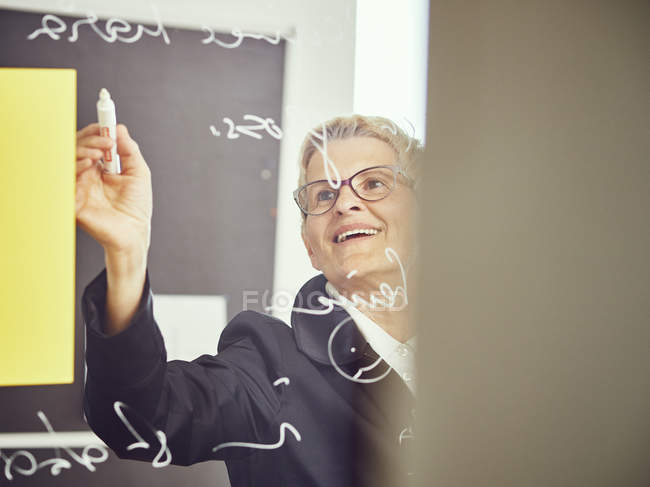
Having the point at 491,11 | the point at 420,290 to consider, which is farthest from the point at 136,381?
the point at 491,11

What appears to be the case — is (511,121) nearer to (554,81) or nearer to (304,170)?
(554,81)

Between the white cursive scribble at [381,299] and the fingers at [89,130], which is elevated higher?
the fingers at [89,130]

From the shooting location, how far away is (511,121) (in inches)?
32.3

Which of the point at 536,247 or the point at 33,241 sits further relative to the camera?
the point at 536,247

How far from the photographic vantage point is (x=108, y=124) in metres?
0.67

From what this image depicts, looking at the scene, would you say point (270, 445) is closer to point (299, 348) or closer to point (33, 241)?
point (299, 348)

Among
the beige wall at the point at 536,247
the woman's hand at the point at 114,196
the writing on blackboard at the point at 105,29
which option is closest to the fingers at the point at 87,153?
the woman's hand at the point at 114,196

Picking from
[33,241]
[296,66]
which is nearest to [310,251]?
[296,66]

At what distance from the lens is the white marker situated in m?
0.67

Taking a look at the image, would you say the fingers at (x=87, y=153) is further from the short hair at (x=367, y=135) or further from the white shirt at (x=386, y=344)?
the white shirt at (x=386, y=344)

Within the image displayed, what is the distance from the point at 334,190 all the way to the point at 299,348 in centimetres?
27

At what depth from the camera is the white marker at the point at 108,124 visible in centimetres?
67

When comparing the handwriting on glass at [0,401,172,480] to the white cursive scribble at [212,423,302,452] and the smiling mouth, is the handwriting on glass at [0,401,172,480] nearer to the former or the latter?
the white cursive scribble at [212,423,302,452]

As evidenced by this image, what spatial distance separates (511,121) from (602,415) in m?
0.60
